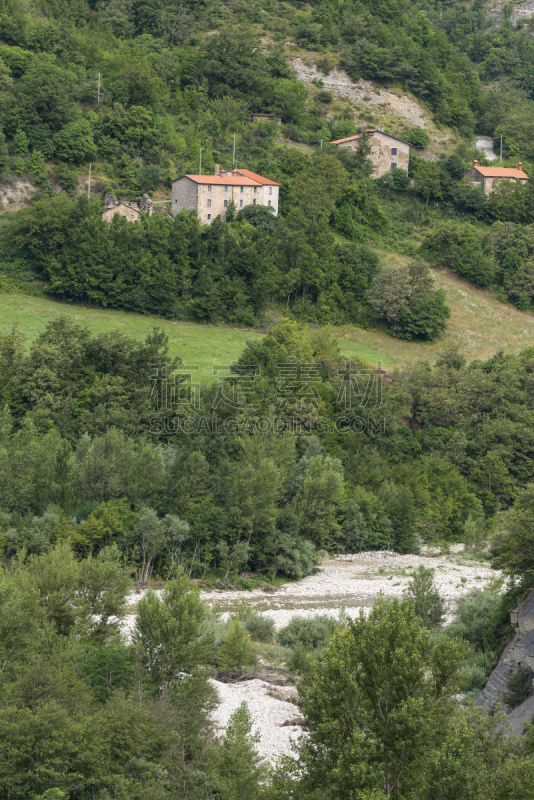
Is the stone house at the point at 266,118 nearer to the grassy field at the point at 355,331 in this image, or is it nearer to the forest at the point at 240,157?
the forest at the point at 240,157

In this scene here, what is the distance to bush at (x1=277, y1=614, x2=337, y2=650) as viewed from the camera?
3394 cm

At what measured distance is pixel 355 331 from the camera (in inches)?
3027

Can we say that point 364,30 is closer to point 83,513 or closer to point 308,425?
point 308,425

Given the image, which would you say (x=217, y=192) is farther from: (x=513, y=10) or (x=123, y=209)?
(x=513, y=10)

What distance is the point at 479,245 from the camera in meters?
90.3

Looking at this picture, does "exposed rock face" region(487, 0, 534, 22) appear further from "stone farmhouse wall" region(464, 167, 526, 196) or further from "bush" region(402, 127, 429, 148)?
"stone farmhouse wall" region(464, 167, 526, 196)

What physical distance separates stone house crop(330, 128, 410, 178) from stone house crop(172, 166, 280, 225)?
19.7 m

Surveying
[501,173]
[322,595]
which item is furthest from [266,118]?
[322,595]

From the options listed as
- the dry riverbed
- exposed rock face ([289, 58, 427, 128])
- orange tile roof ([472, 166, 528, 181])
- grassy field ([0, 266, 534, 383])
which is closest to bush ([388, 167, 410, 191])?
orange tile roof ([472, 166, 528, 181])

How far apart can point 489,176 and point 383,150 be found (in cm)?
1233

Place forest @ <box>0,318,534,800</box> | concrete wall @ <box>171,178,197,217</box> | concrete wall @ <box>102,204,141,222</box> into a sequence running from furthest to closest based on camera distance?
concrete wall @ <box>171,178,197,217</box> < concrete wall @ <box>102,204,141,222</box> < forest @ <box>0,318,534,800</box>

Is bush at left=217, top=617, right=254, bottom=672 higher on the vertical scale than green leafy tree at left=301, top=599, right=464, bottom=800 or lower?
lower

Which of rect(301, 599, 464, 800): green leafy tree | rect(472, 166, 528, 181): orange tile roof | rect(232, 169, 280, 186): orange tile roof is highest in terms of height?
rect(472, 166, 528, 181): orange tile roof

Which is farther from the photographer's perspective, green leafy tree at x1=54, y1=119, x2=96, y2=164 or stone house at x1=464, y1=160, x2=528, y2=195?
stone house at x1=464, y1=160, x2=528, y2=195
